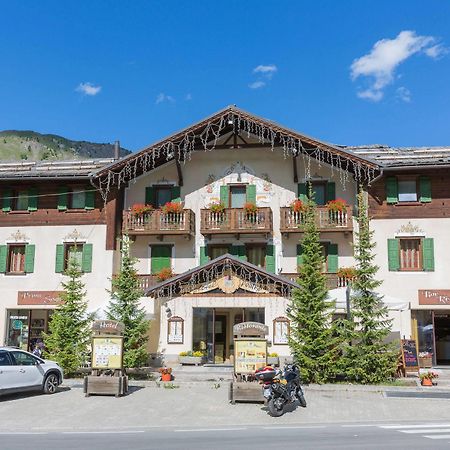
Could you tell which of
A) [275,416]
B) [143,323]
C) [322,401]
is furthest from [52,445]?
[143,323]

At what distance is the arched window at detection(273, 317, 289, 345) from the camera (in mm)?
23688

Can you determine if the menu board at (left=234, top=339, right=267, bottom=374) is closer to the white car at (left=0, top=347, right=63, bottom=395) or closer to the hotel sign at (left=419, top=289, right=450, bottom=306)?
the white car at (left=0, top=347, right=63, bottom=395)

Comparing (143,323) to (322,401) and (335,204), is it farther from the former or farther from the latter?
(335,204)

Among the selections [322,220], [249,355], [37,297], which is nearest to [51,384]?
[249,355]

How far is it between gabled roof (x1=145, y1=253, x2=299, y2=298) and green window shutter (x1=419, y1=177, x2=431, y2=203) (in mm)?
7509

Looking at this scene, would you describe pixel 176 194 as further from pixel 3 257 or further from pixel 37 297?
pixel 3 257

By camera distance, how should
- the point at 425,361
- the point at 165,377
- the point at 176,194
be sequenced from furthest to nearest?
the point at 176,194, the point at 425,361, the point at 165,377

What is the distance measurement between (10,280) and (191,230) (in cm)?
940

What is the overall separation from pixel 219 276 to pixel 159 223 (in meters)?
4.21

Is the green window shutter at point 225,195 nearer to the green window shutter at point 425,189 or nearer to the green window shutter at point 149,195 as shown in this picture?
the green window shutter at point 149,195

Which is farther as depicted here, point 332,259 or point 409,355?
point 332,259

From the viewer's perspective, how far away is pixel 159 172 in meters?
28.2

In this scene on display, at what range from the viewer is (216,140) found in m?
27.8

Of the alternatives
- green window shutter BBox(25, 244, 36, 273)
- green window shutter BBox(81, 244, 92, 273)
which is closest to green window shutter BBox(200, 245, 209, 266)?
green window shutter BBox(81, 244, 92, 273)
